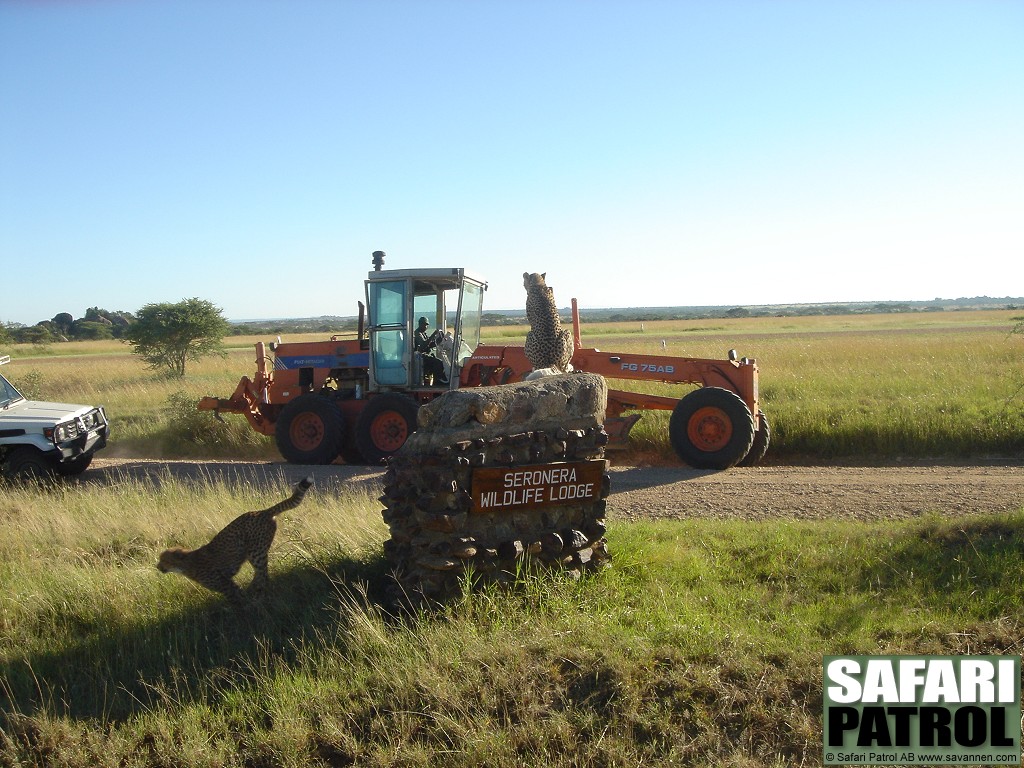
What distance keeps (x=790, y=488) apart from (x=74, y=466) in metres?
9.47

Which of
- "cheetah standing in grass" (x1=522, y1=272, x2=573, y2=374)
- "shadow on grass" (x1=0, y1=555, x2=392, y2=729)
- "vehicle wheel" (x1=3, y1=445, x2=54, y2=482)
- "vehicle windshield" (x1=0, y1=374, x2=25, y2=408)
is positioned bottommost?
"shadow on grass" (x1=0, y1=555, x2=392, y2=729)

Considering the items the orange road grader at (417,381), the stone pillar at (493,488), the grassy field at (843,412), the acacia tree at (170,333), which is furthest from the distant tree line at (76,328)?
the stone pillar at (493,488)

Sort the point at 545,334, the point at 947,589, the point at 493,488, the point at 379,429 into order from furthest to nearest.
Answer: the point at 379,429 < the point at 545,334 < the point at 947,589 < the point at 493,488

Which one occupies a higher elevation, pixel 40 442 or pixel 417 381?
pixel 417 381

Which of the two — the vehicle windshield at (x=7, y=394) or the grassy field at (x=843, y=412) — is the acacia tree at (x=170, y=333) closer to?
the grassy field at (x=843, y=412)

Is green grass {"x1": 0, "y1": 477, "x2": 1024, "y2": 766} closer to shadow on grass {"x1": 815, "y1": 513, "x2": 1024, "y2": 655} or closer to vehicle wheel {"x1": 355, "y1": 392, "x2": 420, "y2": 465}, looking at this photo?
shadow on grass {"x1": 815, "y1": 513, "x2": 1024, "y2": 655}

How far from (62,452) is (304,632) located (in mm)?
7286

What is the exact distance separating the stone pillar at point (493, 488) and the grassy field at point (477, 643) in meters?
0.23

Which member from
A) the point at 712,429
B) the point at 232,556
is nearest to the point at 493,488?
the point at 232,556

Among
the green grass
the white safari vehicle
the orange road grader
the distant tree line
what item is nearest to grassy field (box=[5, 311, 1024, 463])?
the orange road grader

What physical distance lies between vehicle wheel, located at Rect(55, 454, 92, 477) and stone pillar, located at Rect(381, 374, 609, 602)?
773 cm

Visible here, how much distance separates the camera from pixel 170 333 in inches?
1196

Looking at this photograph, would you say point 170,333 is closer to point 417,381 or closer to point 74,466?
point 74,466

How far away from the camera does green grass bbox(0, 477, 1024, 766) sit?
15.1ft
